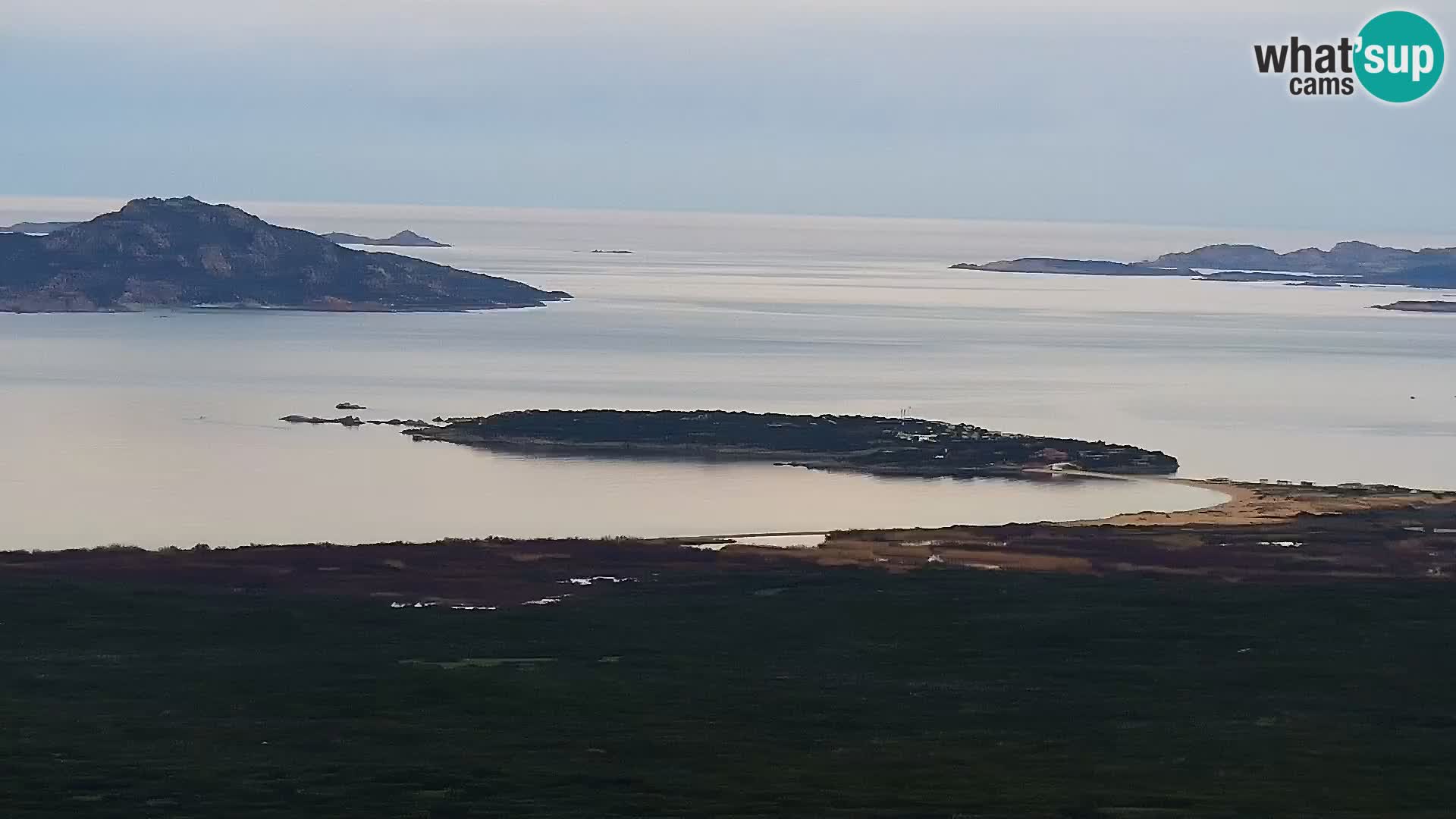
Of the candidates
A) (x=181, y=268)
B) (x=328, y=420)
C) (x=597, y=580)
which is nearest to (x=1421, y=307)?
(x=181, y=268)

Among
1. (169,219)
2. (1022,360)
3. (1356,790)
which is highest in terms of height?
(169,219)

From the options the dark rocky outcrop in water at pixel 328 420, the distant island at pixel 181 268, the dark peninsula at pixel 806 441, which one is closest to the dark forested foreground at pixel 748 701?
the dark peninsula at pixel 806 441

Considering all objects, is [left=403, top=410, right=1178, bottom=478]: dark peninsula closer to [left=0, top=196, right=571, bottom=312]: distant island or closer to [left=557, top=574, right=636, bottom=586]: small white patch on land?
[left=557, top=574, right=636, bottom=586]: small white patch on land

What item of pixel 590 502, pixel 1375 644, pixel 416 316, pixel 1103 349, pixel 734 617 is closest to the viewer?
pixel 1375 644

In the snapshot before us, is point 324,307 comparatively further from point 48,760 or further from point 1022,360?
point 48,760

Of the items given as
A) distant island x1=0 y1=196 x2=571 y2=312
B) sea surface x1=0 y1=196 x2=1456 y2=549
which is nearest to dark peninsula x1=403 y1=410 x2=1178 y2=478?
sea surface x1=0 y1=196 x2=1456 y2=549

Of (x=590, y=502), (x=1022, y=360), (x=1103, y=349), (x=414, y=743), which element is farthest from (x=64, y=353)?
(x=414, y=743)
